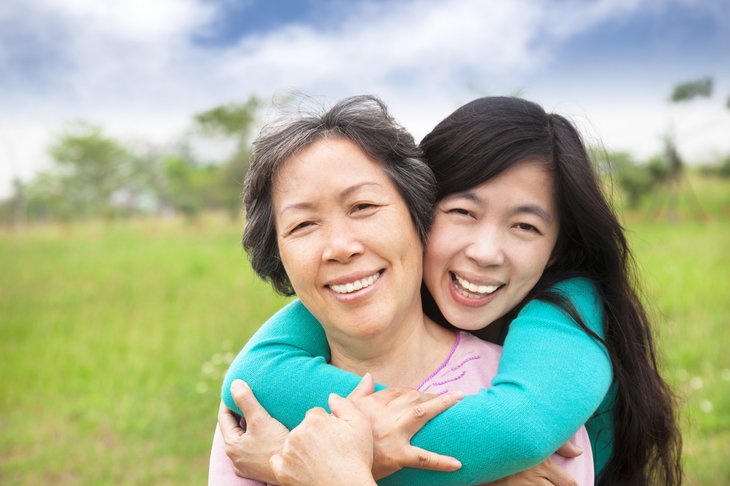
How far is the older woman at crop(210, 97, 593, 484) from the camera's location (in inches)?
76.9

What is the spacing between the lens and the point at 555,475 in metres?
2.00

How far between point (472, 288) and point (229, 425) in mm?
874

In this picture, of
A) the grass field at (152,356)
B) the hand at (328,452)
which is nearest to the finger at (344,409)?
the hand at (328,452)

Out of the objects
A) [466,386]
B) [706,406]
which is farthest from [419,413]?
[706,406]

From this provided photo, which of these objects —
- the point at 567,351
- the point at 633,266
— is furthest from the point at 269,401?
the point at 633,266

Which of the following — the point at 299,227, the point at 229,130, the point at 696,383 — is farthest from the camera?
the point at 229,130

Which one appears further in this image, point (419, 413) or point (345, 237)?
point (345, 237)

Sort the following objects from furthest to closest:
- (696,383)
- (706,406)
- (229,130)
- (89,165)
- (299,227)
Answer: (89,165)
(229,130)
(696,383)
(706,406)
(299,227)

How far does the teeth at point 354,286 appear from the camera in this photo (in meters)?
1.94

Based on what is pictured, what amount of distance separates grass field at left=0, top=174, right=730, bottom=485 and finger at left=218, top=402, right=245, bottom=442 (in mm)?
1862

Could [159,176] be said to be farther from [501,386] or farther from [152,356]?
[501,386]

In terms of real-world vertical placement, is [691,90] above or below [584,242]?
above

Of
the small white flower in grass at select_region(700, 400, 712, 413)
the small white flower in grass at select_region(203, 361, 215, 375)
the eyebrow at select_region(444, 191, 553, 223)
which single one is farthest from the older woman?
the small white flower in grass at select_region(700, 400, 712, 413)

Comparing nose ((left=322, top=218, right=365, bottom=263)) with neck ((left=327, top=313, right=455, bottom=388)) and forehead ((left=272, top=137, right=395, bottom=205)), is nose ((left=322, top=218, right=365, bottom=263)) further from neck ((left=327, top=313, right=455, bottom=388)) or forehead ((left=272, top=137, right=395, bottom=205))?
neck ((left=327, top=313, right=455, bottom=388))
